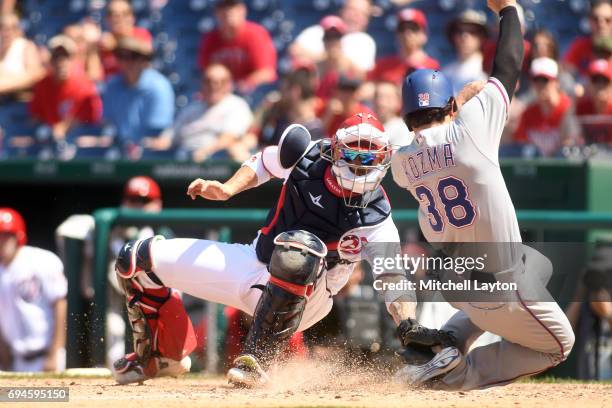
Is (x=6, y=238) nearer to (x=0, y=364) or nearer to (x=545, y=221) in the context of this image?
(x=0, y=364)

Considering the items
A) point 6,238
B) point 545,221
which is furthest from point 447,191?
point 6,238

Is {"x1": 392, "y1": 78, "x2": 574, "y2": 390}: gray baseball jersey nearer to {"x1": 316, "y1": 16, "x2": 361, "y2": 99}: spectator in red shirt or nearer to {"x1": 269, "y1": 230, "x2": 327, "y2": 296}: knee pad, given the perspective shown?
{"x1": 269, "y1": 230, "x2": 327, "y2": 296}: knee pad

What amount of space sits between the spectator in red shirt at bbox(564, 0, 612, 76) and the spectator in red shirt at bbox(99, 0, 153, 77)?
3801 mm

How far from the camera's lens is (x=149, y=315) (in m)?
5.65

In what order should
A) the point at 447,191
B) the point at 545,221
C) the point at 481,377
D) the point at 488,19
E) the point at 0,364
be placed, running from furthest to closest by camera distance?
1. the point at 488,19
2. the point at 0,364
3. the point at 545,221
4. the point at 481,377
5. the point at 447,191

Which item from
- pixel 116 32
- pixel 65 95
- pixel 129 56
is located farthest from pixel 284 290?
pixel 116 32

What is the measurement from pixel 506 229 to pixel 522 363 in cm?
72

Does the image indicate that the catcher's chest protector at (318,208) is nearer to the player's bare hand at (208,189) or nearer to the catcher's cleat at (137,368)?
the player's bare hand at (208,189)

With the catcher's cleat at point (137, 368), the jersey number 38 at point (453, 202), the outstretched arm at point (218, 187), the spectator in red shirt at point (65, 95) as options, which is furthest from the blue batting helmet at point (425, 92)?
the spectator in red shirt at point (65, 95)

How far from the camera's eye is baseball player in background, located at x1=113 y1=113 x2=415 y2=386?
5277 mm

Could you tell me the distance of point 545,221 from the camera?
7.15m

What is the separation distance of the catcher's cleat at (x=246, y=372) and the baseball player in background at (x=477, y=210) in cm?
72

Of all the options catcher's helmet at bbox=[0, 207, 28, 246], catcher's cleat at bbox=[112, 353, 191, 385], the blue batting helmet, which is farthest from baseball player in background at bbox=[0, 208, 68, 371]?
the blue batting helmet

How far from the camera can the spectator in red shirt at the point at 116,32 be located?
10234mm
